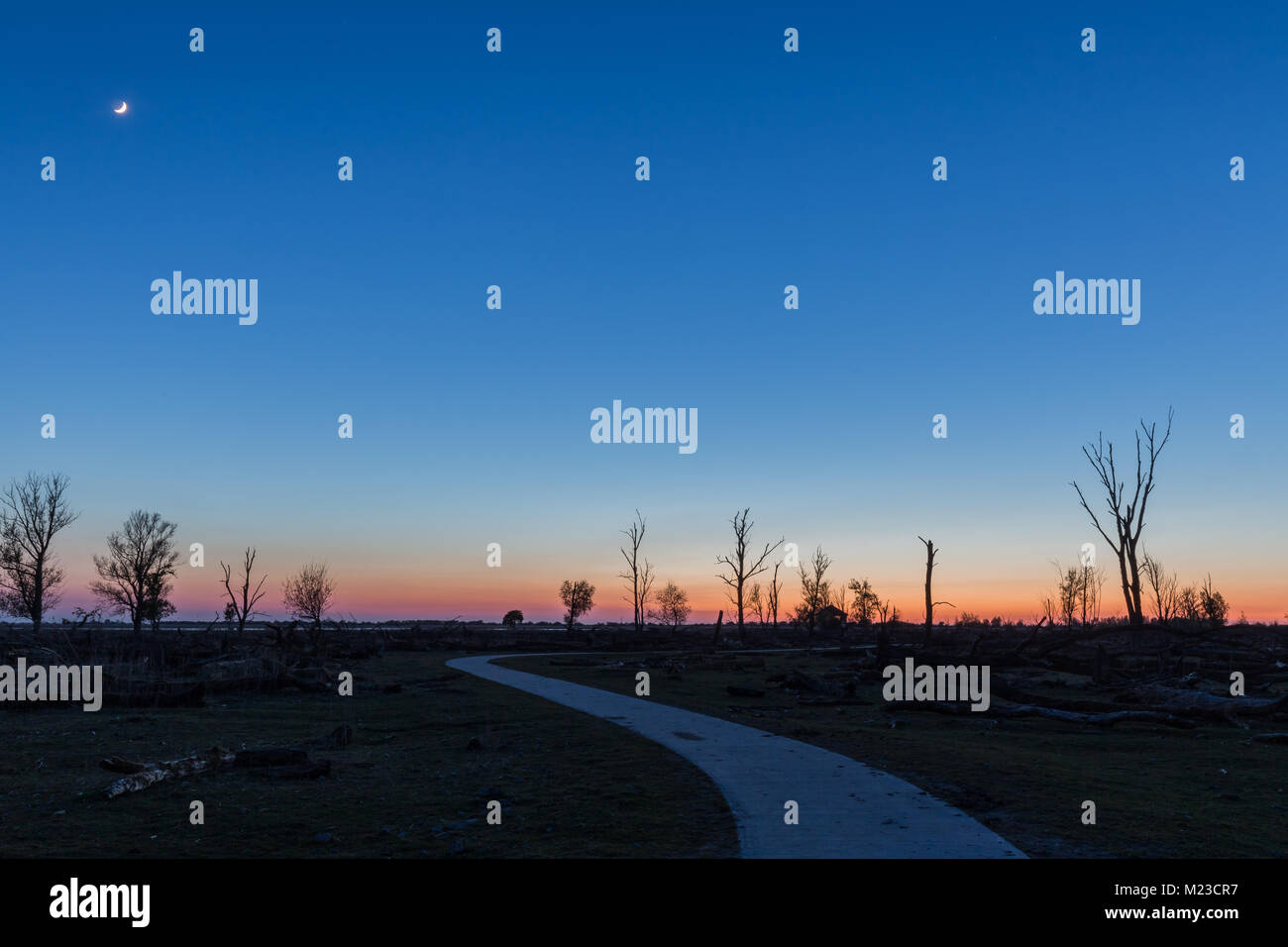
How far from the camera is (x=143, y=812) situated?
10312mm

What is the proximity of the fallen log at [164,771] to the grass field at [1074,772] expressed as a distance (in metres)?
9.98

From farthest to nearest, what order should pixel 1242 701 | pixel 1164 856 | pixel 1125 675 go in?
pixel 1125 675, pixel 1242 701, pixel 1164 856

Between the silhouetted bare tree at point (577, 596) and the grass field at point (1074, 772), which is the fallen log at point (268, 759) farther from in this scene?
the silhouetted bare tree at point (577, 596)

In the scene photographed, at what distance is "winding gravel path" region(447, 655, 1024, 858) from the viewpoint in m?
7.61

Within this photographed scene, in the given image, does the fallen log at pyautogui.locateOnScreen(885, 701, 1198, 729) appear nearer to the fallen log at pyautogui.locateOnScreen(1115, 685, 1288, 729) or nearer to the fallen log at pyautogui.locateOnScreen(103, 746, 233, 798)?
the fallen log at pyautogui.locateOnScreen(1115, 685, 1288, 729)

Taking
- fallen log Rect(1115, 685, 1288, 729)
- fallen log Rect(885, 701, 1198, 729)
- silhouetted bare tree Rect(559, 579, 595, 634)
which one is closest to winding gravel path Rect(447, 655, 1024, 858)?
fallen log Rect(885, 701, 1198, 729)

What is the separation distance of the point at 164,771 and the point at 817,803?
9.28m

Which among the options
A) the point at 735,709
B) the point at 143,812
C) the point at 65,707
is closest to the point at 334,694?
the point at 65,707

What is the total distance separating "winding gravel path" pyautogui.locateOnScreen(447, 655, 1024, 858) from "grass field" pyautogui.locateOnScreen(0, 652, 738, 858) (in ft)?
1.35

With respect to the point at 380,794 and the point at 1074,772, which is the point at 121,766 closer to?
the point at 380,794

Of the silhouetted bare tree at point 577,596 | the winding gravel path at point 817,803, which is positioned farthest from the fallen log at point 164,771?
the silhouetted bare tree at point 577,596

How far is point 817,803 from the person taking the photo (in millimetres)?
9547
